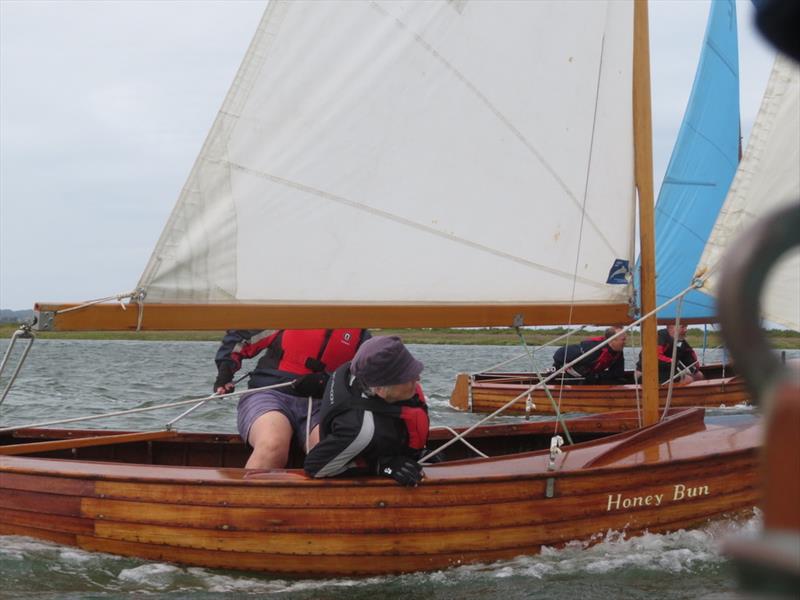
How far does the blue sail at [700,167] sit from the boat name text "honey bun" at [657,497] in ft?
39.1

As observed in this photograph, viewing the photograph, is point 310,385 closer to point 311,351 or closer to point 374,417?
point 311,351

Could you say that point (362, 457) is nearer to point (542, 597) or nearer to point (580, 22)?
point (542, 597)

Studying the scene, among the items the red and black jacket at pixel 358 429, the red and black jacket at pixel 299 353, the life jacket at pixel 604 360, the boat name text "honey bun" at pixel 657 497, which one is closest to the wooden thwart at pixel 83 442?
the red and black jacket at pixel 299 353

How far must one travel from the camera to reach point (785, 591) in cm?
88

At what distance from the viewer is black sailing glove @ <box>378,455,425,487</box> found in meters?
5.20

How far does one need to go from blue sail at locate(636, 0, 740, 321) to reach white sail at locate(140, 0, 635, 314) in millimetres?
11706

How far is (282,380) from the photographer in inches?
253

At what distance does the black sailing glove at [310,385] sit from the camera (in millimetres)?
6172

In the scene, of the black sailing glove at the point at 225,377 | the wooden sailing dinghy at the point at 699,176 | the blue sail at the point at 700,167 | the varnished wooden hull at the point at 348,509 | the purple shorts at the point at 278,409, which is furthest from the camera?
the blue sail at the point at 700,167

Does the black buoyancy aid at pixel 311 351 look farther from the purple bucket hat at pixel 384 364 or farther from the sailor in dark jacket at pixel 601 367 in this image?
the sailor in dark jacket at pixel 601 367

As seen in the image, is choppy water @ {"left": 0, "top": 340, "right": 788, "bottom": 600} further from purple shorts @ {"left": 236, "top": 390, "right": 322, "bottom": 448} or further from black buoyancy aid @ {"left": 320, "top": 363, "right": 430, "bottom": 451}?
purple shorts @ {"left": 236, "top": 390, "right": 322, "bottom": 448}

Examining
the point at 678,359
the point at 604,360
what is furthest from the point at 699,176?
the point at 604,360

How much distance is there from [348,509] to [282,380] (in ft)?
4.53

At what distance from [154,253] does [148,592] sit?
5.87 ft
